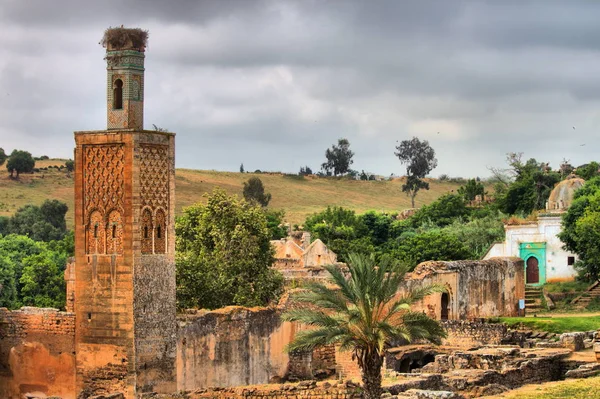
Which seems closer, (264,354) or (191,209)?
(264,354)

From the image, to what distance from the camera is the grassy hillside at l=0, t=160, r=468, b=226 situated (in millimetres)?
105312

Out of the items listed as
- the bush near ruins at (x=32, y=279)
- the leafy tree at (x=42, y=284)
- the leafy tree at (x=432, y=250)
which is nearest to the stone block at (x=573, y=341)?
the leafy tree at (x=432, y=250)

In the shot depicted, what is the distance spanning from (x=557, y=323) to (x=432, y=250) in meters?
16.9

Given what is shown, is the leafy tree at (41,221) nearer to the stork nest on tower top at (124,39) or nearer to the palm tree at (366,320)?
the stork nest on tower top at (124,39)

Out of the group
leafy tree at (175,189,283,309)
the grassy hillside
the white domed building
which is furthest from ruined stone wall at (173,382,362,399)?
the grassy hillside

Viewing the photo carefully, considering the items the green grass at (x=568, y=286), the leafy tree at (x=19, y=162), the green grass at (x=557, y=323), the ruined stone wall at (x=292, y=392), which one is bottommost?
the ruined stone wall at (x=292, y=392)

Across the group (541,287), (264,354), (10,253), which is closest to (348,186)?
(10,253)

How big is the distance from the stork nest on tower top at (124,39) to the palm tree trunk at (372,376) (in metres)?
8.38

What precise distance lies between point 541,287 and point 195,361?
26.6 metres

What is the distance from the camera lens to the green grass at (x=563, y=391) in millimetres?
27250

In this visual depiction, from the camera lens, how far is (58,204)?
95.1m

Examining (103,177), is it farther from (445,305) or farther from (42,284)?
(42,284)

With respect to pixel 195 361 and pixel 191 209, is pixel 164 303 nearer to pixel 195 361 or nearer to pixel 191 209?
pixel 195 361

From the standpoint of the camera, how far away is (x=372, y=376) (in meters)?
27.8
